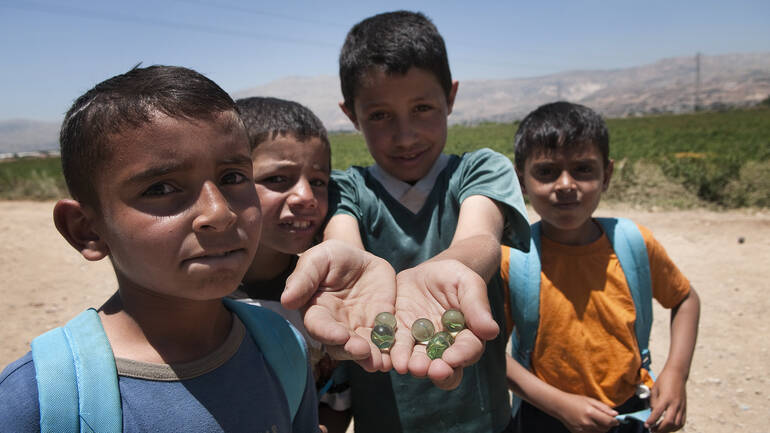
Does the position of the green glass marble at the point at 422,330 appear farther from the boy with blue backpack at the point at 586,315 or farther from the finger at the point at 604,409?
the finger at the point at 604,409

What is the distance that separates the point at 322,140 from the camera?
2121 millimetres

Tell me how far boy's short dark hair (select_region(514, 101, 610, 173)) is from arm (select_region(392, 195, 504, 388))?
2.84 feet

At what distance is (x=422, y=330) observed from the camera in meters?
1.39

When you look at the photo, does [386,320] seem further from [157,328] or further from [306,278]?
[157,328]

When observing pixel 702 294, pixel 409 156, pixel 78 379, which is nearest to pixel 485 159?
pixel 409 156

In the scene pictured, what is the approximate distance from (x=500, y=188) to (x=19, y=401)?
1.56 metres

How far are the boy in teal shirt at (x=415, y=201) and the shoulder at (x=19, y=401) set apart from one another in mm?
1010

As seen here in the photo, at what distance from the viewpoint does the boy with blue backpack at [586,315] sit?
2.18 m

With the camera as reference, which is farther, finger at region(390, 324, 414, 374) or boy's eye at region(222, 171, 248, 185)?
boy's eye at region(222, 171, 248, 185)

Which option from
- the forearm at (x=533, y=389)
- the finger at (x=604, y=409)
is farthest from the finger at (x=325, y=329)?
the finger at (x=604, y=409)

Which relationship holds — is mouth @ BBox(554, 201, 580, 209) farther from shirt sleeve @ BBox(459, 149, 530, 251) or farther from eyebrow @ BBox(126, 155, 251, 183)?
eyebrow @ BBox(126, 155, 251, 183)

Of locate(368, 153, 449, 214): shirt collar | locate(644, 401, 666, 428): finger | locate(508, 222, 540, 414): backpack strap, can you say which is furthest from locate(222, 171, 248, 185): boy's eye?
locate(644, 401, 666, 428): finger

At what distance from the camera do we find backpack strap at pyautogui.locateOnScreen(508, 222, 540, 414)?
2232 millimetres

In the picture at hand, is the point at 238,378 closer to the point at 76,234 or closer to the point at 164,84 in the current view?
the point at 76,234
